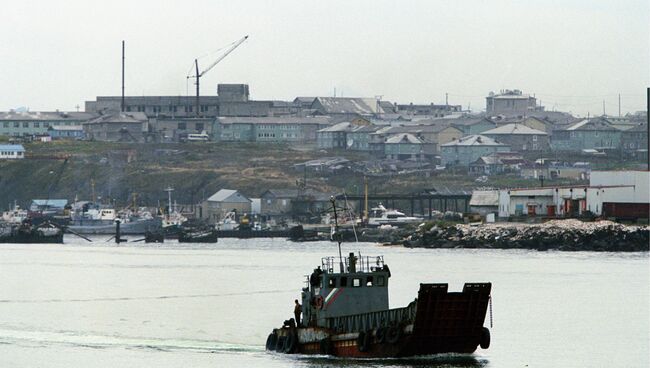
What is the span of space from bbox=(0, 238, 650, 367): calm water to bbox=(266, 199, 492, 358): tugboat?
553mm

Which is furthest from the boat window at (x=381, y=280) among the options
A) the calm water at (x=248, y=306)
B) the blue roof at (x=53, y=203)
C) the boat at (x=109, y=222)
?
the blue roof at (x=53, y=203)

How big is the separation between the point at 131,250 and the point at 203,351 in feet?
258

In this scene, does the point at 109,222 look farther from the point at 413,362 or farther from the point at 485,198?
the point at 413,362

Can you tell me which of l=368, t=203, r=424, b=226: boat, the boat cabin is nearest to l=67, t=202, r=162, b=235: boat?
l=368, t=203, r=424, b=226: boat

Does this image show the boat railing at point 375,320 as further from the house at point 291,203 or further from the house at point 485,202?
the house at point 291,203

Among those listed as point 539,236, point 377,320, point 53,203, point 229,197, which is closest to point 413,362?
point 377,320

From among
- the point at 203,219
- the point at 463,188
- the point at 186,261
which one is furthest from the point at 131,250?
the point at 463,188

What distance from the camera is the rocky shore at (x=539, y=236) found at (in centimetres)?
11894

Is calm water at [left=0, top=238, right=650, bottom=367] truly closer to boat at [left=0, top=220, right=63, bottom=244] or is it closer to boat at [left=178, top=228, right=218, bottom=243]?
boat at [left=178, top=228, right=218, bottom=243]

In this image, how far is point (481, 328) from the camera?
174 feet

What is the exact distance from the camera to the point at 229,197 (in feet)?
609

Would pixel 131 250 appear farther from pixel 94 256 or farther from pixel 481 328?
pixel 481 328

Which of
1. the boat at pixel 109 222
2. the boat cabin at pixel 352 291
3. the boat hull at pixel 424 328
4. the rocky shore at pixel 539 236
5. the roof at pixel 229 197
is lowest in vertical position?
the boat hull at pixel 424 328

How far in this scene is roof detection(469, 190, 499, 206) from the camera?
153625 mm
